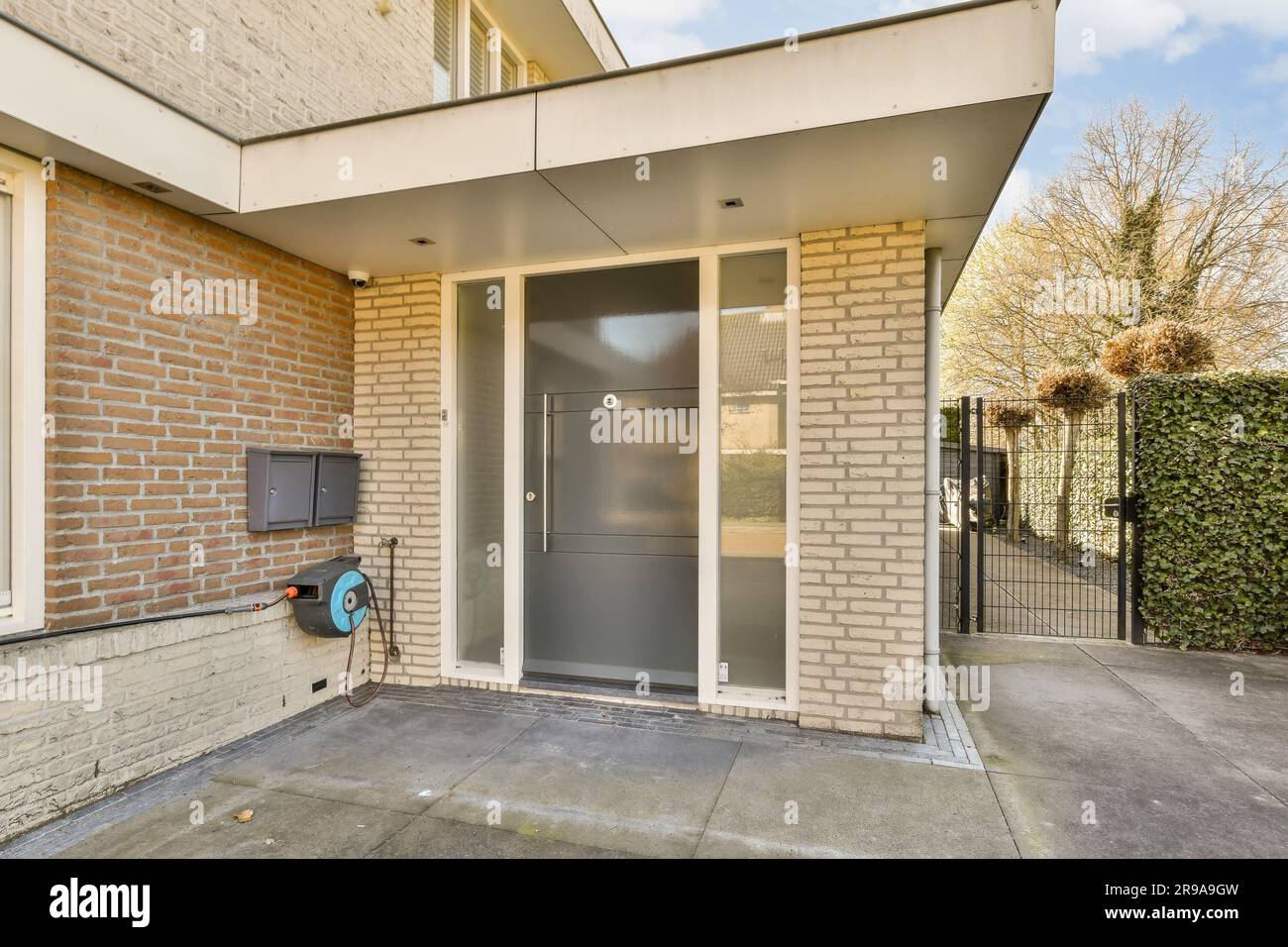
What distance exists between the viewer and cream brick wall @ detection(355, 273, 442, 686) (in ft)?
14.5

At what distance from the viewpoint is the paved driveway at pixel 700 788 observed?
2576mm

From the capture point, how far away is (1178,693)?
4.20 meters

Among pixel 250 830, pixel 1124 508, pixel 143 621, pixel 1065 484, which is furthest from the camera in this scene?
pixel 1065 484

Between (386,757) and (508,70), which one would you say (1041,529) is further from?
(508,70)

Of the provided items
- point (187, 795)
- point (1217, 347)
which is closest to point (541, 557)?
point (187, 795)

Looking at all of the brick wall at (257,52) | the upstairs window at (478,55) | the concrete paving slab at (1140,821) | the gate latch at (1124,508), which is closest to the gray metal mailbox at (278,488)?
the brick wall at (257,52)

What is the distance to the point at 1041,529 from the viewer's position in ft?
22.8

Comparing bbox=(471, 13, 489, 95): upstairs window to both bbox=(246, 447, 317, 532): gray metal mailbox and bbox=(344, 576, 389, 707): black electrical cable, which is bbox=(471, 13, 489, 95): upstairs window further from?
bbox=(344, 576, 389, 707): black electrical cable

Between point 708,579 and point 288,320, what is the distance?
3.10 meters

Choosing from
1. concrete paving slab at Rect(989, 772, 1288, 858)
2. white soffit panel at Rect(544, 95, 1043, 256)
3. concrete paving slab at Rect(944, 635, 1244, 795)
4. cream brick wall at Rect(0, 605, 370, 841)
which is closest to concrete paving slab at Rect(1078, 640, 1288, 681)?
concrete paving slab at Rect(944, 635, 1244, 795)

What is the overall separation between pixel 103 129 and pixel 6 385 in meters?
1.17

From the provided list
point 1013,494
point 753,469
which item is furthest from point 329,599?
point 1013,494
